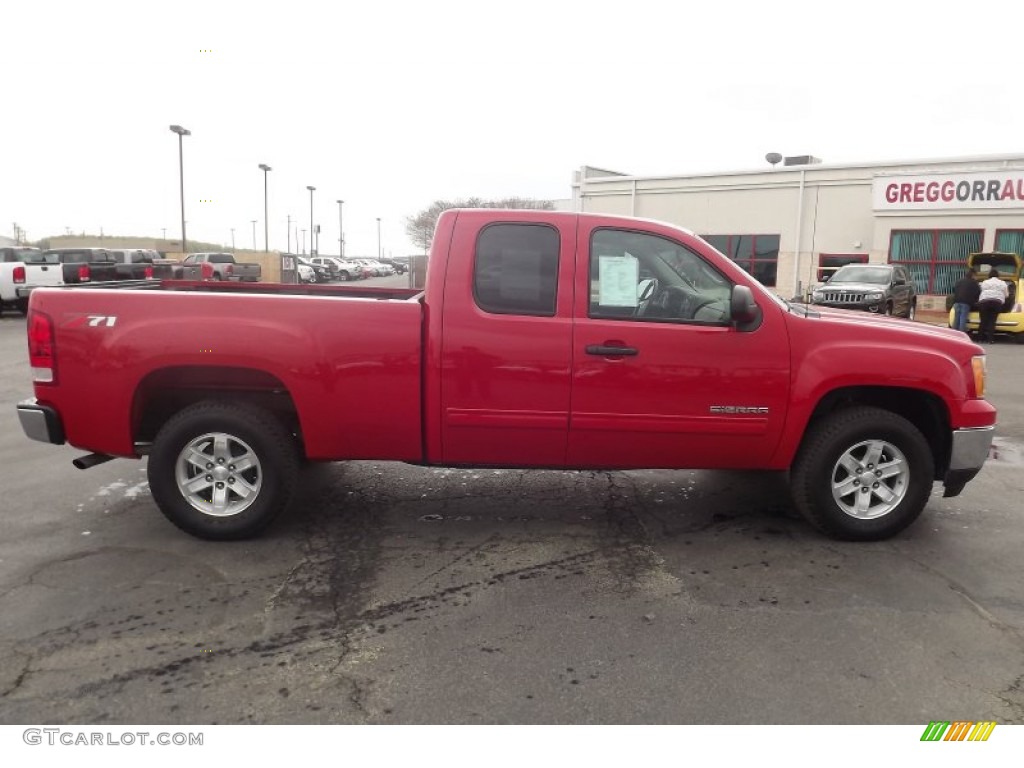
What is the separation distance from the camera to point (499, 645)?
3.34 meters

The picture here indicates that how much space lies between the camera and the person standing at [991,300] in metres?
16.4

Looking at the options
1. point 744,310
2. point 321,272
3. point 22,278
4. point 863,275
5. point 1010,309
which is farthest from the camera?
point 321,272

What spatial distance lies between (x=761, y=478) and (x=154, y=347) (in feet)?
14.6

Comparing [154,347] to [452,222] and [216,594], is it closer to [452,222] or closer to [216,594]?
[216,594]

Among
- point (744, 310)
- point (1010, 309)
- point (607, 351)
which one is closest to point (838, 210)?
point (1010, 309)

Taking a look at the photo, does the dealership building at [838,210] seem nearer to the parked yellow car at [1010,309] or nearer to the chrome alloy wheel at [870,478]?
the parked yellow car at [1010,309]

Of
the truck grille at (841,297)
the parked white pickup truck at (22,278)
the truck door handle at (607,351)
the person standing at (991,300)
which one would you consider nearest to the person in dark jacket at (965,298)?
the person standing at (991,300)

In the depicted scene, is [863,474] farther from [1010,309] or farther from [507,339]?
[1010,309]

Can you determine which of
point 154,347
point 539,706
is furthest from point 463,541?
point 154,347

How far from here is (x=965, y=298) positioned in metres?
16.4
